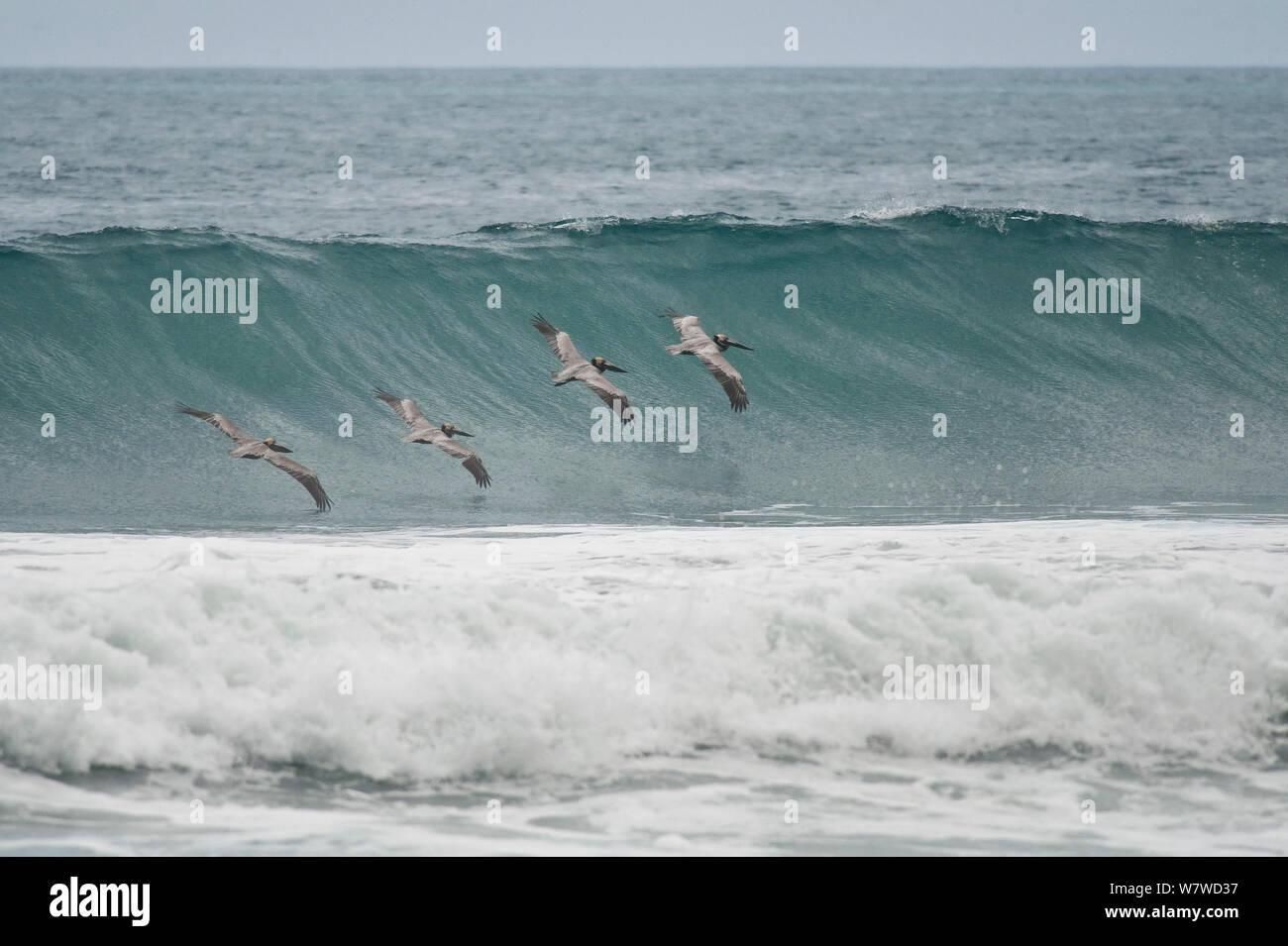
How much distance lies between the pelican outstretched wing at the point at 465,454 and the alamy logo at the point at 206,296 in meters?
7.40

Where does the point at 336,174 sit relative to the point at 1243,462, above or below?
above

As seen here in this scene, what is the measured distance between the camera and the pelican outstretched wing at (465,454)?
1202 centimetres

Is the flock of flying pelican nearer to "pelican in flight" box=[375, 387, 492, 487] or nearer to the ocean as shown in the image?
"pelican in flight" box=[375, 387, 492, 487]

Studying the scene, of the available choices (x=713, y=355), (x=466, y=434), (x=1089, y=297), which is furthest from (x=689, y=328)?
(x=1089, y=297)

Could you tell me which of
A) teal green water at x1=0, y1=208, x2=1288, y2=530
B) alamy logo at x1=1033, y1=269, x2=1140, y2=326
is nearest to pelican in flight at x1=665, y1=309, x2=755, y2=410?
teal green water at x1=0, y1=208, x2=1288, y2=530

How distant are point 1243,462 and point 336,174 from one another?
19.1 m

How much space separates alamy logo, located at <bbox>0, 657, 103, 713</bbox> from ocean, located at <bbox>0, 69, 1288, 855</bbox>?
8 centimetres

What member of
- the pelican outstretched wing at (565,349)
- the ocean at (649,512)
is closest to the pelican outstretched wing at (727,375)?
the pelican outstretched wing at (565,349)

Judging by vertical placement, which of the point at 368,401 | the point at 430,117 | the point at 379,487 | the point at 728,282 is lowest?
the point at 379,487

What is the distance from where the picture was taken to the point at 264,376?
1753 cm

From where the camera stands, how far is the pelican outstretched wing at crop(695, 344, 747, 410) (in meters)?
12.4

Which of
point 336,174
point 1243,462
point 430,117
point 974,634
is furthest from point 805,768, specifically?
point 430,117

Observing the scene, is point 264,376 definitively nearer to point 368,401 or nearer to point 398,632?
point 368,401

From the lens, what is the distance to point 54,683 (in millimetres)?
8359
